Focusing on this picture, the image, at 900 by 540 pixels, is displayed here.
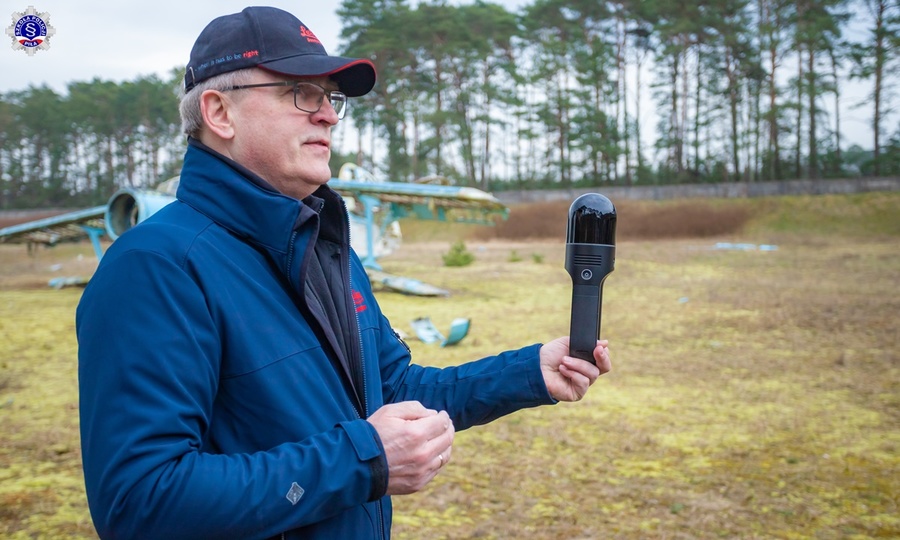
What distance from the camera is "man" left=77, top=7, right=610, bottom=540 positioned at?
1168 millimetres

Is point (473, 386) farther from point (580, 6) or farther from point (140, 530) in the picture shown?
point (580, 6)

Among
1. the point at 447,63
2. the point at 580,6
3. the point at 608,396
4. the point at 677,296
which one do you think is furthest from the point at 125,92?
the point at 608,396

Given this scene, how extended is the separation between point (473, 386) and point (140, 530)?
0.96m

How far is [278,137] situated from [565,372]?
931 millimetres

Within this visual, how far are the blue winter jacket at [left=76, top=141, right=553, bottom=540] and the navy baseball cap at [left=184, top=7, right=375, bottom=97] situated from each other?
0.65 ft

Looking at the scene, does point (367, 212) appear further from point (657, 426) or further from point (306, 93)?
point (306, 93)

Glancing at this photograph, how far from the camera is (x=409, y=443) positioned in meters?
1.31

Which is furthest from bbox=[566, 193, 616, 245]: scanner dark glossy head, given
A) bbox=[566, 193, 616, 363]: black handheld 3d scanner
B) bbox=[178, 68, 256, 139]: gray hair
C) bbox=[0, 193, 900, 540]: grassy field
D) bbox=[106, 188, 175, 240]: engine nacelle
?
bbox=[106, 188, 175, 240]: engine nacelle

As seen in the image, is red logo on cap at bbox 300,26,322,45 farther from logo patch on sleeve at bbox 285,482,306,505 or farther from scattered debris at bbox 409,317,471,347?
scattered debris at bbox 409,317,471,347

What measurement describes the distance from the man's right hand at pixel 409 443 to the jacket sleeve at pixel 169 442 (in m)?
0.05

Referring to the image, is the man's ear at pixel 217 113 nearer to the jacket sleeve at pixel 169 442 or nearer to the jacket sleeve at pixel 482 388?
the jacket sleeve at pixel 169 442

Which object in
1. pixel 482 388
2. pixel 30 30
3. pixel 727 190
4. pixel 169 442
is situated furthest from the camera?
pixel 727 190

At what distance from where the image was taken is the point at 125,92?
50.0m

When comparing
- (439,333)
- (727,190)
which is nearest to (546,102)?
(727,190)
